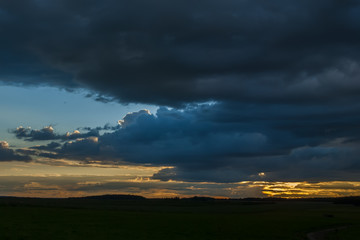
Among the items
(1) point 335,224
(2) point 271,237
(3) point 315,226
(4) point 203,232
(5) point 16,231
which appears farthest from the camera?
(1) point 335,224

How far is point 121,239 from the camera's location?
5338cm

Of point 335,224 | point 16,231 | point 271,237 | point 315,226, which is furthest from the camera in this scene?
point 335,224

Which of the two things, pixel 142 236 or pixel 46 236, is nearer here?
pixel 46 236

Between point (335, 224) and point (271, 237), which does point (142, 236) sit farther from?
point (335, 224)

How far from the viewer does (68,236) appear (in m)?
53.4

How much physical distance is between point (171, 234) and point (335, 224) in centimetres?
5508

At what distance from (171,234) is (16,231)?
78.0ft

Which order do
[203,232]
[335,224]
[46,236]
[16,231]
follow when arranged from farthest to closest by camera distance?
[335,224] < [203,232] < [16,231] < [46,236]

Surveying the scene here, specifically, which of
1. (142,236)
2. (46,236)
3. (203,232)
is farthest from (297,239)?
(46,236)

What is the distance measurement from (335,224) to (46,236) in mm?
74482

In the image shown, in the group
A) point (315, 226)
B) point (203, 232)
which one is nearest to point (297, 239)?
point (203, 232)

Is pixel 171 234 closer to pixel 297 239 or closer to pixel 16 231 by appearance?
pixel 297 239

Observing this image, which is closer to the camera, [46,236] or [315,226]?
[46,236]

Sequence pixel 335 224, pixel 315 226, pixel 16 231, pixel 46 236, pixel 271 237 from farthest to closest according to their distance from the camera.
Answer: pixel 335 224
pixel 315 226
pixel 271 237
pixel 16 231
pixel 46 236
